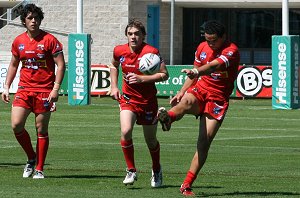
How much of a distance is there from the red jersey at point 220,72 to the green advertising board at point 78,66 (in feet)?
74.7

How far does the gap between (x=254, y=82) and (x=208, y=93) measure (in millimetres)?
24612

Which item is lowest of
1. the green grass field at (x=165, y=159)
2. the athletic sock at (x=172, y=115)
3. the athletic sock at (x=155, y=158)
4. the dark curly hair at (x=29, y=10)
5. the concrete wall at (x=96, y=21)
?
the green grass field at (x=165, y=159)

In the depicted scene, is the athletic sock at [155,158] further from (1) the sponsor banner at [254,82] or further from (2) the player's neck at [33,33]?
(1) the sponsor banner at [254,82]

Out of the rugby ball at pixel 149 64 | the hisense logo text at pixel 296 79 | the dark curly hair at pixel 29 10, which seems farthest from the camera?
the hisense logo text at pixel 296 79

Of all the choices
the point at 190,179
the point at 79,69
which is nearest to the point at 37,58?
the point at 190,179

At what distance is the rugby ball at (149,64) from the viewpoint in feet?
46.2

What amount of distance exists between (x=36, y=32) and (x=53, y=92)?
81cm

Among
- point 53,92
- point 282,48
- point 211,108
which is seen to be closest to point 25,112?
point 53,92

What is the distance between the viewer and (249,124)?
28.0m

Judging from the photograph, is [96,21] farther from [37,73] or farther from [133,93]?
[133,93]

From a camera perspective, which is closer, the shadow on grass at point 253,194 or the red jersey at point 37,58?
the shadow on grass at point 253,194

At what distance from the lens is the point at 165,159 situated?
1900 centimetres

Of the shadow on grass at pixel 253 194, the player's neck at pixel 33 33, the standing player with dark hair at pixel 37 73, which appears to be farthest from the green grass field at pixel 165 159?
the player's neck at pixel 33 33

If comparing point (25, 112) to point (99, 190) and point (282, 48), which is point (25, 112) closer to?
point (99, 190)
